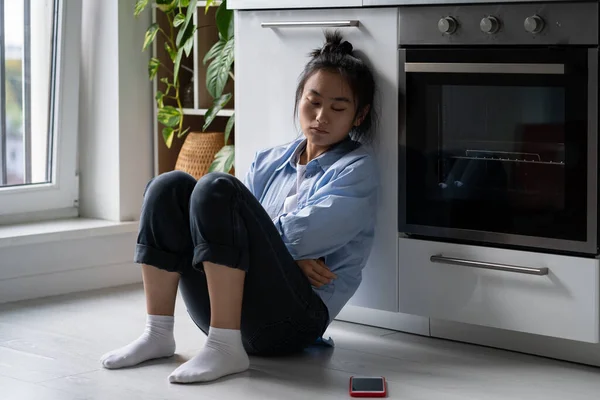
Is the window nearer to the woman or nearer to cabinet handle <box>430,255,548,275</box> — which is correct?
the woman

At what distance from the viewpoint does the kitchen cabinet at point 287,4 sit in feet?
8.98

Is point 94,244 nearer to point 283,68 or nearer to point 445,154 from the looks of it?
point 283,68

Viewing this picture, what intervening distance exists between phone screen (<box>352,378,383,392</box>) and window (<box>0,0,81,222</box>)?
1.75 m

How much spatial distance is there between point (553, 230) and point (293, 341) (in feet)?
2.25

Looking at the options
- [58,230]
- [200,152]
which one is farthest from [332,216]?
[58,230]

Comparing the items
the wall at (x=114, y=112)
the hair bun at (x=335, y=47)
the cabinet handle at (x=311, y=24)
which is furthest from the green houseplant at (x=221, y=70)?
the hair bun at (x=335, y=47)

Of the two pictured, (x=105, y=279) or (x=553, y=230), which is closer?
(x=553, y=230)

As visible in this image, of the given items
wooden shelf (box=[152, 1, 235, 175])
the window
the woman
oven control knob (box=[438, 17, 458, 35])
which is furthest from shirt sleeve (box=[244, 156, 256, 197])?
the window

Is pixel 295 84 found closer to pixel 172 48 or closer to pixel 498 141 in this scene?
pixel 498 141

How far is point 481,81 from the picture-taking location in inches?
99.3

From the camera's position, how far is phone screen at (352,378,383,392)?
2.26m

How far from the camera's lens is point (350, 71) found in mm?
2656

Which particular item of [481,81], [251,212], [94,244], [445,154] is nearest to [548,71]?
[481,81]

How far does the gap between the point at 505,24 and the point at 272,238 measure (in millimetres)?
747
